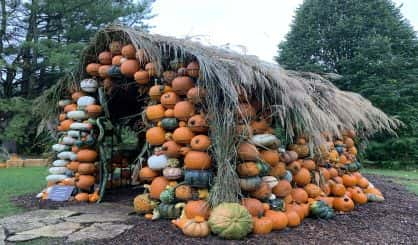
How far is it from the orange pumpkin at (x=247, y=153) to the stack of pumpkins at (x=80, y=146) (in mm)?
2840

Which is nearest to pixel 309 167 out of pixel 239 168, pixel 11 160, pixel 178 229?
pixel 239 168

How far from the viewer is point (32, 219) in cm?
463

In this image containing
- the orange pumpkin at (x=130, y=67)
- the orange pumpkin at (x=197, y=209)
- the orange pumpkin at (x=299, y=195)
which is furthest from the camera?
the orange pumpkin at (x=130, y=67)

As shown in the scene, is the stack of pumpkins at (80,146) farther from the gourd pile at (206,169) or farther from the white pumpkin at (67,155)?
the gourd pile at (206,169)

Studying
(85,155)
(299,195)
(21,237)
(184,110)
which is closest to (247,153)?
(184,110)

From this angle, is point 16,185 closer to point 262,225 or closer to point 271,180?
point 271,180

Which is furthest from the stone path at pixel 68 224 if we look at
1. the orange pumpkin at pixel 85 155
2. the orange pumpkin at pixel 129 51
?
the orange pumpkin at pixel 129 51

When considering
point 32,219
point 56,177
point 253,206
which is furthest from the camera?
point 56,177

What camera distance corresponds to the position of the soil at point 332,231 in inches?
151

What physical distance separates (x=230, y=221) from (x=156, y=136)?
1.57m

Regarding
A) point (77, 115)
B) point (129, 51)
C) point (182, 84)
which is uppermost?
point (129, 51)

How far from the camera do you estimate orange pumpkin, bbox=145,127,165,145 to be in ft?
15.8

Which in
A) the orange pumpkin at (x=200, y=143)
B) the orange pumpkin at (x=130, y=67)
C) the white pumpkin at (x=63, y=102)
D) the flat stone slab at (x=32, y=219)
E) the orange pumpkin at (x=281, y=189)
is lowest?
the flat stone slab at (x=32, y=219)

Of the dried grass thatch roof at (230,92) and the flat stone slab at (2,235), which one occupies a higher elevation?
the dried grass thatch roof at (230,92)
